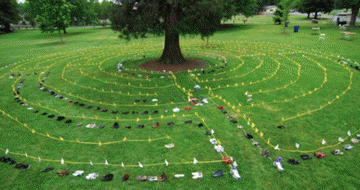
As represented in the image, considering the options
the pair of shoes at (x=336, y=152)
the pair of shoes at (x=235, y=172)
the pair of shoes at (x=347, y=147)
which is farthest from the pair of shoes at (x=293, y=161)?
the pair of shoes at (x=347, y=147)

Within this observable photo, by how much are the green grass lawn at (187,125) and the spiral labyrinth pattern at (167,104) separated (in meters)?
0.06

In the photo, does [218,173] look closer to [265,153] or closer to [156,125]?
[265,153]

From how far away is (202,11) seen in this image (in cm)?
1684

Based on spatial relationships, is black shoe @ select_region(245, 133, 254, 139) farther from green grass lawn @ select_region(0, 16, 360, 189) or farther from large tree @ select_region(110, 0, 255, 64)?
large tree @ select_region(110, 0, 255, 64)

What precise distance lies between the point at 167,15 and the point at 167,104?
8.13 m

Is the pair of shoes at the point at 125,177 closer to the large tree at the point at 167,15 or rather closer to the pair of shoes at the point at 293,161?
the pair of shoes at the point at 293,161

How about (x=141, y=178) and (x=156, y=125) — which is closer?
(x=141, y=178)

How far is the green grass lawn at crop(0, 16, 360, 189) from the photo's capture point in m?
7.47

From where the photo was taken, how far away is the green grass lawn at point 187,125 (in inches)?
294

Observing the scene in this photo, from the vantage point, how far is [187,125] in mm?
10492

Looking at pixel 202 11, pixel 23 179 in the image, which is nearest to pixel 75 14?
pixel 202 11

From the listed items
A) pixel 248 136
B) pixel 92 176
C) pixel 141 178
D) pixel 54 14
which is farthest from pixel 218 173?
pixel 54 14

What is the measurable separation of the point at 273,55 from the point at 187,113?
15964 millimetres

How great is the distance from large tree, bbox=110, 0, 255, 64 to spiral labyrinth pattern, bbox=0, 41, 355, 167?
3.48m
